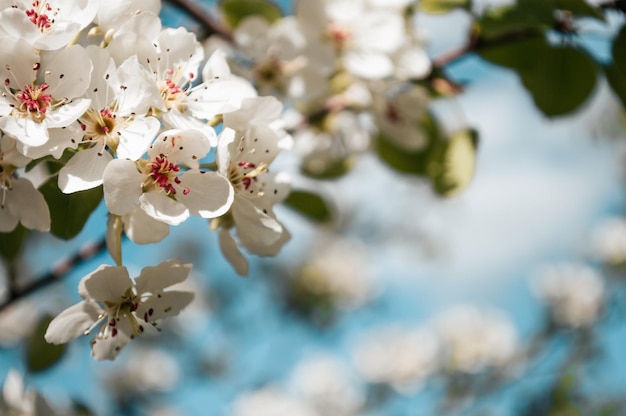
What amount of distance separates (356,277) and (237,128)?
13.4 feet

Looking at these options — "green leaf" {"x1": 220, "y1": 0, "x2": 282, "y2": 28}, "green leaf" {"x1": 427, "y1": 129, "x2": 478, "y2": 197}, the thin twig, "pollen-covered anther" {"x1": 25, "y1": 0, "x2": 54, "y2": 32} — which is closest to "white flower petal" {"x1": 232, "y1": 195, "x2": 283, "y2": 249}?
"pollen-covered anther" {"x1": 25, "y1": 0, "x2": 54, "y2": 32}

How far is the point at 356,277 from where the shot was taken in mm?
4875

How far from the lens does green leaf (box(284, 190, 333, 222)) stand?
1.62 metres

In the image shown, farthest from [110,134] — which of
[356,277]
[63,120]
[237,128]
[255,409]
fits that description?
[356,277]

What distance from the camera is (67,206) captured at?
35.0 inches

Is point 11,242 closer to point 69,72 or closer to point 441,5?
point 69,72

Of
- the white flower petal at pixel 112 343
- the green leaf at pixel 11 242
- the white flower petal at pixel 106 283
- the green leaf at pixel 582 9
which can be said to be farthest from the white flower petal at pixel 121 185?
the green leaf at pixel 582 9

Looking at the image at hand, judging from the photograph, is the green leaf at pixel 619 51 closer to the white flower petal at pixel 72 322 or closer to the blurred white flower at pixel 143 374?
the white flower petal at pixel 72 322

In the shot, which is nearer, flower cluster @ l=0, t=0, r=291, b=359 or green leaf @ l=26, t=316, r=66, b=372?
flower cluster @ l=0, t=0, r=291, b=359

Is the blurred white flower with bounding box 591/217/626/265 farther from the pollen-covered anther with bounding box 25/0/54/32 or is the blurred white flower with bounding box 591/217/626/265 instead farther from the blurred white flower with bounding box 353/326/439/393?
the pollen-covered anther with bounding box 25/0/54/32

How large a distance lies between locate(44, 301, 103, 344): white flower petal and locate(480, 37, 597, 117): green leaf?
3.20 feet

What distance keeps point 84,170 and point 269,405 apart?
3.73 meters

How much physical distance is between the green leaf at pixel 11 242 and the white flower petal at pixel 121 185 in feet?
1.29

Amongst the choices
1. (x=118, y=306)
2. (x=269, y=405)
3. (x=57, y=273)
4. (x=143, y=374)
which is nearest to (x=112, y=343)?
(x=118, y=306)
